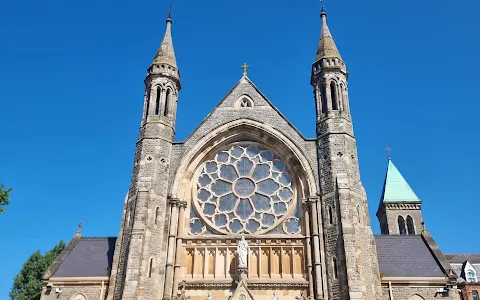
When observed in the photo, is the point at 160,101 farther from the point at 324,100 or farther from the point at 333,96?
the point at 333,96

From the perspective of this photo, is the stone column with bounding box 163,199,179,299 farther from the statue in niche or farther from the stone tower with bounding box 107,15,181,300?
the statue in niche

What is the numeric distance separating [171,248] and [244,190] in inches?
181

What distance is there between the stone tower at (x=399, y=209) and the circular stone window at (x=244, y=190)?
22.4 metres

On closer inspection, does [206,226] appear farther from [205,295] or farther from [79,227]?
[79,227]

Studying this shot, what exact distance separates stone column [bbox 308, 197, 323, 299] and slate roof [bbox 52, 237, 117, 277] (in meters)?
9.51

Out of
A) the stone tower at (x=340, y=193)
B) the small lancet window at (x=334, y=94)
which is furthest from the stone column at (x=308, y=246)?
the small lancet window at (x=334, y=94)

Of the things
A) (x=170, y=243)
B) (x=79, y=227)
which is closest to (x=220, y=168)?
(x=170, y=243)

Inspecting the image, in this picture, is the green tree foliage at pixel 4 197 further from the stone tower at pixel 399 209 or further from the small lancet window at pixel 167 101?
the stone tower at pixel 399 209

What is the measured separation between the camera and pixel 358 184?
2194 centimetres

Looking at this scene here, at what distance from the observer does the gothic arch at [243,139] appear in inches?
892

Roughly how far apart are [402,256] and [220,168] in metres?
10.1

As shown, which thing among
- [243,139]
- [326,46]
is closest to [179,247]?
[243,139]

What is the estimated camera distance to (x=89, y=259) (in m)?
23.3

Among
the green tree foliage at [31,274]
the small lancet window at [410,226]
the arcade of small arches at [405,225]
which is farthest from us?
the arcade of small arches at [405,225]
